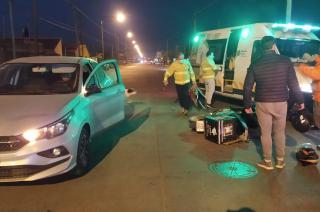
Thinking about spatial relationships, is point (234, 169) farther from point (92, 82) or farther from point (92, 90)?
point (92, 82)

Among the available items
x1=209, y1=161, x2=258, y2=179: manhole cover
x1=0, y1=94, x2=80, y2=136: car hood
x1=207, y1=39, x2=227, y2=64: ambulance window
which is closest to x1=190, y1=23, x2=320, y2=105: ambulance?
x1=207, y1=39, x2=227, y2=64: ambulance window

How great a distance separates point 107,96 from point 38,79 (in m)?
1.36

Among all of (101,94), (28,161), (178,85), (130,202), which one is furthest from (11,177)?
(178,85)

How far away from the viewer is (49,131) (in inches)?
218

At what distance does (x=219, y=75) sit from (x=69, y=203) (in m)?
9.39

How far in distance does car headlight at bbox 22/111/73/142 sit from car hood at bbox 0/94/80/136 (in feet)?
0.16

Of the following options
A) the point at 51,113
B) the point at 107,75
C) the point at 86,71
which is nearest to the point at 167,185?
the point at 51,113

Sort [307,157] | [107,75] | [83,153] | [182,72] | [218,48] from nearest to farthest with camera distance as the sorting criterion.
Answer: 1. [83,153]
2. [307,157]
3. [107,75]
4. [182,72]
5. [218,48]

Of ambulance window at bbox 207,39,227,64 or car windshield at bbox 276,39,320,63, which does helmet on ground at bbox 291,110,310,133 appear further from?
ambulance window at bbox 207,39,227,64

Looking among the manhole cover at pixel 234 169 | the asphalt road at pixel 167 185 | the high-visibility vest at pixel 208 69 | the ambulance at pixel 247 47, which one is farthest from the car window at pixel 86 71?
the high-visibility vest at pixel 208 69

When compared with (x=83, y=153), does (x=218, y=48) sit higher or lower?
higher

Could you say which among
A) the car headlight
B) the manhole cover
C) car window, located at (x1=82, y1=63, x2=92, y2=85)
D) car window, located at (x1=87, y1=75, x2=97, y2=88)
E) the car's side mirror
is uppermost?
car window, located at (x1=82, y1=63, x2=92, y2=85)

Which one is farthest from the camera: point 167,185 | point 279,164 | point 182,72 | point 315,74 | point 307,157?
point 182,72

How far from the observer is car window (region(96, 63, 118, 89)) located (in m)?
7.92
